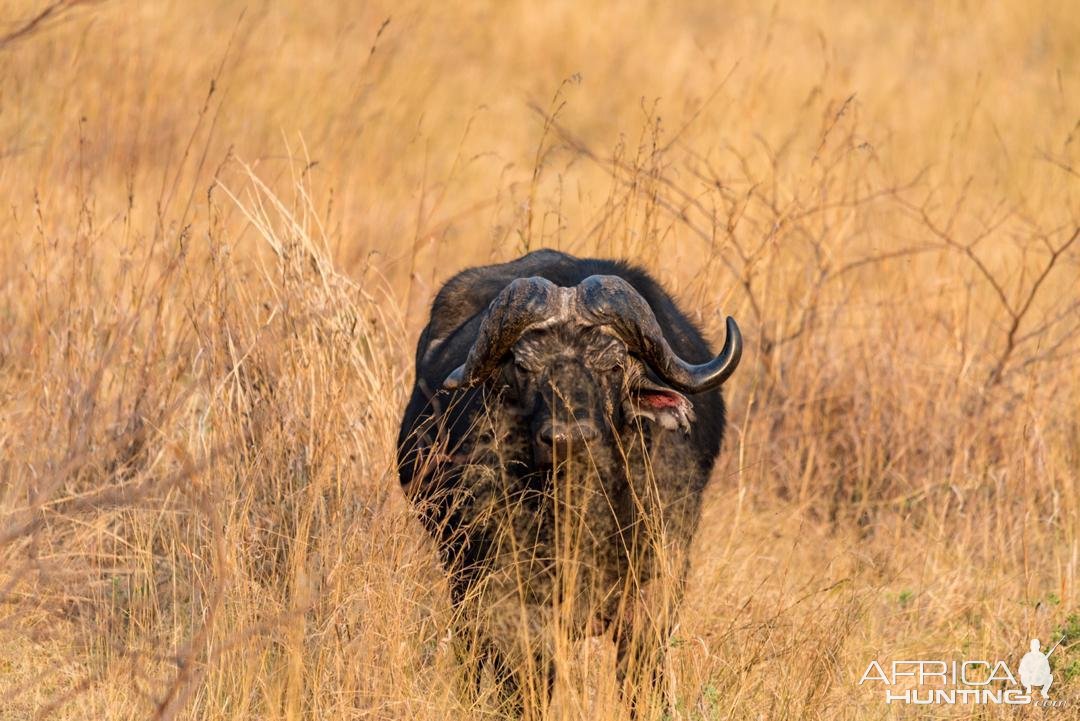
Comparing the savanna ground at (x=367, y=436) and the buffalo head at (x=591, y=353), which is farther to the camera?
the buffalo head at (x=591, y=353)

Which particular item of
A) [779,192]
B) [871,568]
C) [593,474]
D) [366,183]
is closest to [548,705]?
[593,474]

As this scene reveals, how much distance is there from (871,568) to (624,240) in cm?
177

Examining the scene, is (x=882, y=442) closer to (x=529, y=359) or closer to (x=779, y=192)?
(x=529, y=359)

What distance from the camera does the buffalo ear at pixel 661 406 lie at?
4496 millimetres

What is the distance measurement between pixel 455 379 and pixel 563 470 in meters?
0.52

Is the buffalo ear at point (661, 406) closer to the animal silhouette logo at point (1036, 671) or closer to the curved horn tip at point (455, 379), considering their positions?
the curved horn tip at point (455, 379)

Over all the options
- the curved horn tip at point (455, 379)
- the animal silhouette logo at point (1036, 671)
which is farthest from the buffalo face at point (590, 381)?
the animal silhouette logo at point (1036, 671)

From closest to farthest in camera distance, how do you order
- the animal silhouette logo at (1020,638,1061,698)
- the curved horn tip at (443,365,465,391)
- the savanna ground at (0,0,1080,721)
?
1. the savanna ground at (0,0,1080,721)
2. the animal silhouette logo at (1020,638,1061,698)
3. the curved horn tip at (443,365,465,391)
